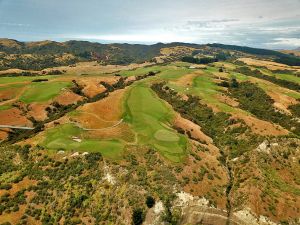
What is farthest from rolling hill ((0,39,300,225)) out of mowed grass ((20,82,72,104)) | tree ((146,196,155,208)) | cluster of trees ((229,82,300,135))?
mowed grass ((20,82,72,104))

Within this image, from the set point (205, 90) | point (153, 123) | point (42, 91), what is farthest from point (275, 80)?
point (153, 123)

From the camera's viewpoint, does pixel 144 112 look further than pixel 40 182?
Yes

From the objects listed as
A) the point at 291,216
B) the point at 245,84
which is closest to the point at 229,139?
the point at 291,216

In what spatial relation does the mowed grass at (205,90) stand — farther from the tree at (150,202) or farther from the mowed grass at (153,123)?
the tree at (150,202)

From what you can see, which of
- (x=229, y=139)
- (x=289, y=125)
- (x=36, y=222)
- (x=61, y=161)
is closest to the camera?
(x=36, y=222)

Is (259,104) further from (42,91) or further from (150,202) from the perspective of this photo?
(42,91)

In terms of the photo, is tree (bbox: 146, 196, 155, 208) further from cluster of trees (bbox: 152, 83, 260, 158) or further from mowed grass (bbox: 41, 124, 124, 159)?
cluster of trees (bbox: 152, 83, 260, 158)

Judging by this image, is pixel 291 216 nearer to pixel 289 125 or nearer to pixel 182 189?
pixel 182 189
